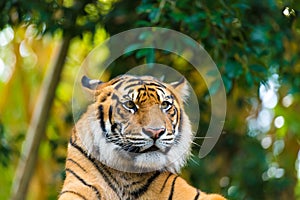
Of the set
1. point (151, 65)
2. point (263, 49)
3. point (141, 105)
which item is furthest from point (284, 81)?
point (141, 105)

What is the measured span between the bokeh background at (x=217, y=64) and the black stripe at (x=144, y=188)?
24cm

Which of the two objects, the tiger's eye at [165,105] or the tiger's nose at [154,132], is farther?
the tiger's eye at [165,105]

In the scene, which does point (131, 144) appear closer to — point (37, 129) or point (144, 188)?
point (144, 188)

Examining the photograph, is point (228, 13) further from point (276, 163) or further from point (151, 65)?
point (276, 163)

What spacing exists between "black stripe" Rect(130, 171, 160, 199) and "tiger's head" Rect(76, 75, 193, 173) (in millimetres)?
67

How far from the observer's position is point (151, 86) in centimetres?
306

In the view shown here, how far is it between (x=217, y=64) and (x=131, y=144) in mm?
2244

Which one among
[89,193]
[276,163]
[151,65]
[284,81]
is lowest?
[89,193]

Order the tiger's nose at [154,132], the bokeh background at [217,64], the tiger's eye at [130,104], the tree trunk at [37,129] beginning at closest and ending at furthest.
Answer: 1. the tiger's nose at [154,132]
2. the tiger's eye at [130,104]
3. the bokeh background at [217,64]
4. the tree trunk at [37,129]

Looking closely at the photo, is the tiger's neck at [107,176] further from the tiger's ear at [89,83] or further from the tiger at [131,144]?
the tiger's ear at [89,83]

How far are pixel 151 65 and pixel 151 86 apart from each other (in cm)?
143

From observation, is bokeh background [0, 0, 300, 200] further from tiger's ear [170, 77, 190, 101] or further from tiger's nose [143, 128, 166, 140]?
tiger's nose [143, 128, 166, 140]

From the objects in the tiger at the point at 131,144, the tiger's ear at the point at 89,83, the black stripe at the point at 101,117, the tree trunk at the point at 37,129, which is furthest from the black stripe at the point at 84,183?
the tree trunk at the point at 37,129

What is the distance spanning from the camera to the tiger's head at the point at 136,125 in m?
2.91
